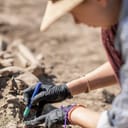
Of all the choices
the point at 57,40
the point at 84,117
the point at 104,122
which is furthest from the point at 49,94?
the point at 57,40

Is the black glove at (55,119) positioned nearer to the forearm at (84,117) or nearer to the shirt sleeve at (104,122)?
the forearm at (84,117)

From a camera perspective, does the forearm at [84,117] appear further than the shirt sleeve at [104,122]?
Yes

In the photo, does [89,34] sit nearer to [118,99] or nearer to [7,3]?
[7,3]

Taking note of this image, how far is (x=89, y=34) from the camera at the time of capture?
713 centimetres

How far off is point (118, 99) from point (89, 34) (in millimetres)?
4359

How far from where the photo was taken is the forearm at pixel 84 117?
3.19 meters

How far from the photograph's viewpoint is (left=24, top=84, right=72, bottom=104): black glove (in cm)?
364

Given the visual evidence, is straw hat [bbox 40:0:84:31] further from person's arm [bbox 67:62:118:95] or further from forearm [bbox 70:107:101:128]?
person's arm [bbox 67:62:118:95]

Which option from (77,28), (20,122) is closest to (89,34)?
(77,28)

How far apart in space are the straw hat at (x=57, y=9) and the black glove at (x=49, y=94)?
0.91 m

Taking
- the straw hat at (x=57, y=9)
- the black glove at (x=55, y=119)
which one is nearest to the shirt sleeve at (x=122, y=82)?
the straw hat at (x=57, y=9)

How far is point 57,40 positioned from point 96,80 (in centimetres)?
323

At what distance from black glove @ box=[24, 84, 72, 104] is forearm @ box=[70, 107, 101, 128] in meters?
0.33

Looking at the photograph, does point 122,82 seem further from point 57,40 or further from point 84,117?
point 57,40
